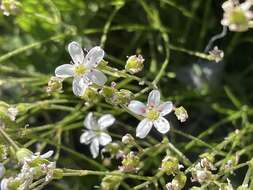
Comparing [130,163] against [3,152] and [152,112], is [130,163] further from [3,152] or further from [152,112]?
[3,152]

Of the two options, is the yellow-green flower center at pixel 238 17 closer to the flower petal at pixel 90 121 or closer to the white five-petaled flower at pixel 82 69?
the white five-petaled flower at pixel 82 69

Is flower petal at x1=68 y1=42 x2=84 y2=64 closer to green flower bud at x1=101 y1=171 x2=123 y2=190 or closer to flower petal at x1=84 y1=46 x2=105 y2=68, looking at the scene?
flower petal at x1=84 y1=46 x2=105 y2=68

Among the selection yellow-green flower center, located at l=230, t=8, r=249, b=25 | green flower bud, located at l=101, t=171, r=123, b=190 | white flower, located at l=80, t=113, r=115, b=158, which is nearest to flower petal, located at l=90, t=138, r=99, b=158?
white flower, located at l=80, t=113, r=115, b=158

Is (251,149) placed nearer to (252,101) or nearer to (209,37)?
(252,101)

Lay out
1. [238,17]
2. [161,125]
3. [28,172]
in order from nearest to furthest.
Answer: [238,17] → [28,172] → [161,125]

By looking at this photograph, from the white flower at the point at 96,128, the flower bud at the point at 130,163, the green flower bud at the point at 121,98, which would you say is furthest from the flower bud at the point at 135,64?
the white flower at the point at 96,128

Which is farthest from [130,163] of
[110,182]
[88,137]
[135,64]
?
[88,137]

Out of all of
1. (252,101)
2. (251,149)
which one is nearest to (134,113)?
(251,149)

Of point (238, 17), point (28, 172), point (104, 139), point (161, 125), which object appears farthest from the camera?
point (104, 139)
